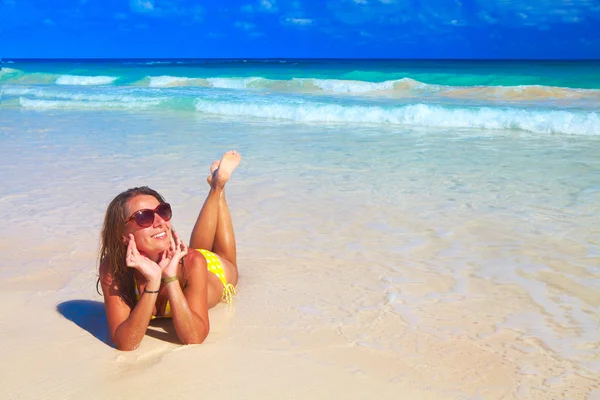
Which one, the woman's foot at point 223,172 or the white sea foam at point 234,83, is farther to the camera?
the white sea foam at point 234,83

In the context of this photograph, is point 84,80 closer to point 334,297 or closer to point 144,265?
point 334,297

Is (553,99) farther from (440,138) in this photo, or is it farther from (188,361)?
(188,361)

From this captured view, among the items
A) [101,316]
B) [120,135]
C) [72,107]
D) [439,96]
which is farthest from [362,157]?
[439,96]

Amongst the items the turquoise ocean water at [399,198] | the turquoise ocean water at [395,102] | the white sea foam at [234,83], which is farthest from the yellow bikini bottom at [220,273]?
the white sea foam at [234,83]

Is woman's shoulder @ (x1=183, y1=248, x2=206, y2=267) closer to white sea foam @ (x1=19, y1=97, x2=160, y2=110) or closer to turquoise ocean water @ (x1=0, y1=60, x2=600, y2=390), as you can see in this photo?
Result: turquoise ocean water @ (x1=0, y1=60, x2=600, y2=390)

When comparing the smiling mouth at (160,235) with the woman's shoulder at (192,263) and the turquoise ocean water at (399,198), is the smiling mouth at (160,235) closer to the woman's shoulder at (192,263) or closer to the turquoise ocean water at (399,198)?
the woman's shoulder at (192,263)

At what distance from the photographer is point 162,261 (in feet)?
10.2

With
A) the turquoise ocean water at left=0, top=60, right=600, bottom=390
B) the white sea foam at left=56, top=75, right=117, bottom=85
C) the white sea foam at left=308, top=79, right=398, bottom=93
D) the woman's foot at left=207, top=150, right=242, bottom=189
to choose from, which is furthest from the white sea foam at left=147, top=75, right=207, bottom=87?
the woman's foot at left=207, top=150, right=242, bottom=189

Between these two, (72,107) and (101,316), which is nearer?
(101,316)

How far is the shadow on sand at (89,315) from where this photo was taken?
342cm

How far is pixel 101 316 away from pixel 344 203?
313cm

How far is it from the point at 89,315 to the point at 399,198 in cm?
363

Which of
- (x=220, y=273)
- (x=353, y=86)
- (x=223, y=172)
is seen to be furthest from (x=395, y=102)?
(x=220, y=273)

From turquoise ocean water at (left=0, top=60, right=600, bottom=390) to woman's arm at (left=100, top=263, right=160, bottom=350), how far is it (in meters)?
0.94
